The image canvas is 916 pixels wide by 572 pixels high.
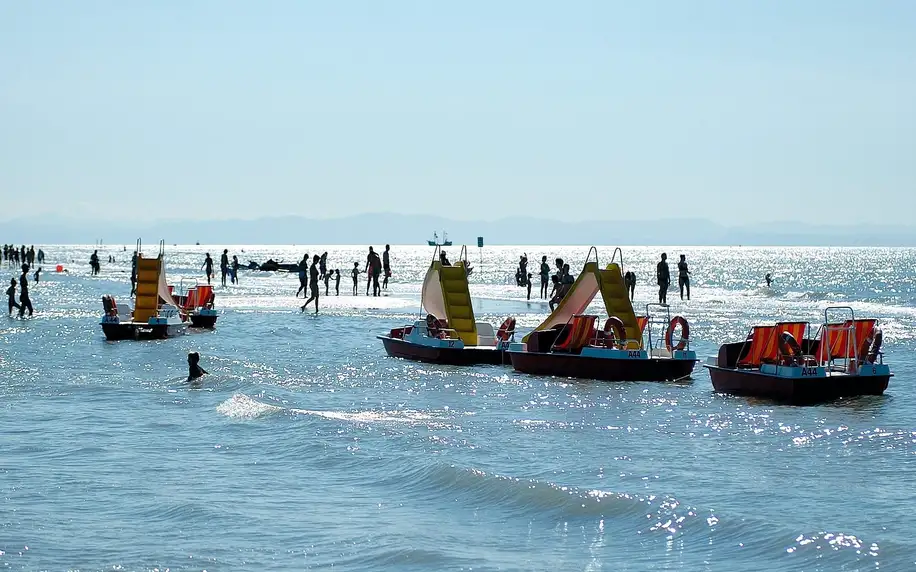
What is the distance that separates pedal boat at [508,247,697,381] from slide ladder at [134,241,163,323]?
41.7ft

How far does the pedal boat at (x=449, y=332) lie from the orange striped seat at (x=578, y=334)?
1.84 m

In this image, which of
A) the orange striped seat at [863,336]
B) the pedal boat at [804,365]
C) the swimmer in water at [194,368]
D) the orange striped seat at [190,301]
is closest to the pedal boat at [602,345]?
the pedal boat at [804,365]

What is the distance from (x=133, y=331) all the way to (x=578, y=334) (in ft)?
45.7

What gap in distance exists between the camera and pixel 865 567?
35.7 feet

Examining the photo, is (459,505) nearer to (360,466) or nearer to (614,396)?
(360,466)

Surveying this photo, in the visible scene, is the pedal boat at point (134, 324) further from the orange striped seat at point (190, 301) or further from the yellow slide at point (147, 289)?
the orange striped seat at point (190, 301)

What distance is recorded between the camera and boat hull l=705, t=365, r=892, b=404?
818 inches

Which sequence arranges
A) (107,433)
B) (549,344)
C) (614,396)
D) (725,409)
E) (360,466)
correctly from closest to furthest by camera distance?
(360,466) < (107,433) < (725,409) < (614,396) < (549,344)

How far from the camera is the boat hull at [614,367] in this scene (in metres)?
24.1

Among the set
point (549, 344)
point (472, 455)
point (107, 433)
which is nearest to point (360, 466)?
point (472, 455)

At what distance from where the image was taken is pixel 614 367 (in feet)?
79.1

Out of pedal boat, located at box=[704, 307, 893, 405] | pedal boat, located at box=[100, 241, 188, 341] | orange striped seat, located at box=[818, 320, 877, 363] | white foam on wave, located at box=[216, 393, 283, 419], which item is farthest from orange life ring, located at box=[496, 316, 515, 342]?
pedal boat, located at box=[100, 241, 188, 341]

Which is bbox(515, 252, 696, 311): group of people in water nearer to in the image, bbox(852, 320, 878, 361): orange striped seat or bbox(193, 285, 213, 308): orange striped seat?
bbox(852, 320, 878, 361): orange striped seat

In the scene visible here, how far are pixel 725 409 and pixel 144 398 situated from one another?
10159 millimetres
